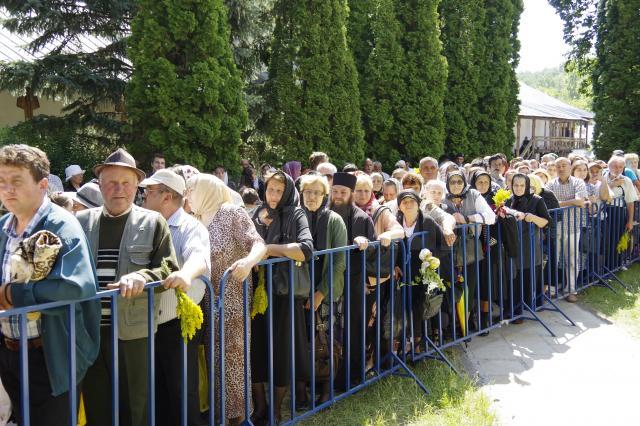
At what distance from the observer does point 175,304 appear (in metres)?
3.51

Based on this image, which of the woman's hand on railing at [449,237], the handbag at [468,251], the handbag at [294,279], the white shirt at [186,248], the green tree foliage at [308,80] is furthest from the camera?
the green tree foliage at [308,80]

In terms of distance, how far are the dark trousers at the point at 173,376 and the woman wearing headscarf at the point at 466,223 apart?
9.45 feet

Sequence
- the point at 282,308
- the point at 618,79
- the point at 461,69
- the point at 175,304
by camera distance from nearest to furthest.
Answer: the point at 175,304
the point at 282,308
the point at 461,69
the point at 618,79

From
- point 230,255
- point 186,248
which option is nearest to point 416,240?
point 230,255

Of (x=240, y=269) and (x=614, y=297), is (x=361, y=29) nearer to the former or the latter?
(x=614, y=297)

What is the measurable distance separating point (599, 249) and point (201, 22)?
788 cm

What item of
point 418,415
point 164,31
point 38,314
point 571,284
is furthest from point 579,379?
point 164,31

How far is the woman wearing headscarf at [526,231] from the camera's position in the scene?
6797mm

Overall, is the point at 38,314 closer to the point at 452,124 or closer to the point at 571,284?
the point at 571,284

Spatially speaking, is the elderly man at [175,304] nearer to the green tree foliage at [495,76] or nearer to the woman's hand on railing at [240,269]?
the woman's hand on railing at [240,269]

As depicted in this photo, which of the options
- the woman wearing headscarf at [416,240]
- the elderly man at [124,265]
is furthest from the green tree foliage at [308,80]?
the elderly man at [124,265]

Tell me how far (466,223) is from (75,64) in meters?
8.32

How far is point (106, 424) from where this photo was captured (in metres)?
3.38

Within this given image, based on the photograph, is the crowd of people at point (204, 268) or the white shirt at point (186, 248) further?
the white shirt at point (186, 248)
